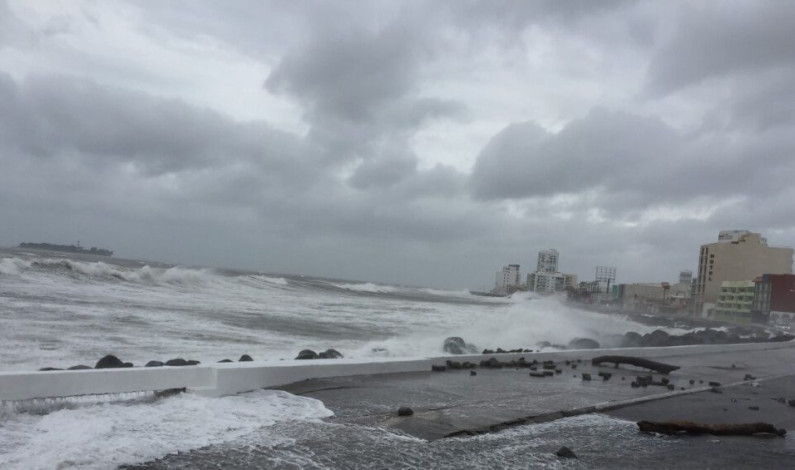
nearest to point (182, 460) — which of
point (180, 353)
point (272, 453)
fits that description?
point (272, 453)

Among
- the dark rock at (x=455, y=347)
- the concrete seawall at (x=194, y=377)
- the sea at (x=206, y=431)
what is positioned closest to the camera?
the sea at (x=206, y=431)

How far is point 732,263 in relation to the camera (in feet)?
263

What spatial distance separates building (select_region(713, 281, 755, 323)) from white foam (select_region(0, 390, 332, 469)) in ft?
243

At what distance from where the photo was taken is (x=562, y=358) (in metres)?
15.0

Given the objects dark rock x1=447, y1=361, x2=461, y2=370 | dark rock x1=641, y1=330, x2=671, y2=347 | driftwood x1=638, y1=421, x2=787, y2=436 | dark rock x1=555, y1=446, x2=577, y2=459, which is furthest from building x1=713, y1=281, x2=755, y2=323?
dark rock x1=555, y1=446, x2=577, y2=459

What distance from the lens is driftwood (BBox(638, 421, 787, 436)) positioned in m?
7.14

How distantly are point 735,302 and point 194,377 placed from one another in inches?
3132

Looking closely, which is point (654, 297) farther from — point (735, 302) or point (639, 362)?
point (639, 362)

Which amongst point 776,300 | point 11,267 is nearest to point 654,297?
point 776,300

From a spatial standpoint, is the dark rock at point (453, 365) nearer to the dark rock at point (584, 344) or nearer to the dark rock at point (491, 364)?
the dark rock at point (491, 364)

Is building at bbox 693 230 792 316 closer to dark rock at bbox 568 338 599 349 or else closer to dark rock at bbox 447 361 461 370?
dark rock at bbox 568 338 599 349

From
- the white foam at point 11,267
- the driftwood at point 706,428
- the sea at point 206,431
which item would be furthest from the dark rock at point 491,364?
the white foam at point 11,267

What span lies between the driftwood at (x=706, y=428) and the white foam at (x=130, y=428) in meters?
3.64

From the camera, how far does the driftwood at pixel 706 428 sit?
7.14m
